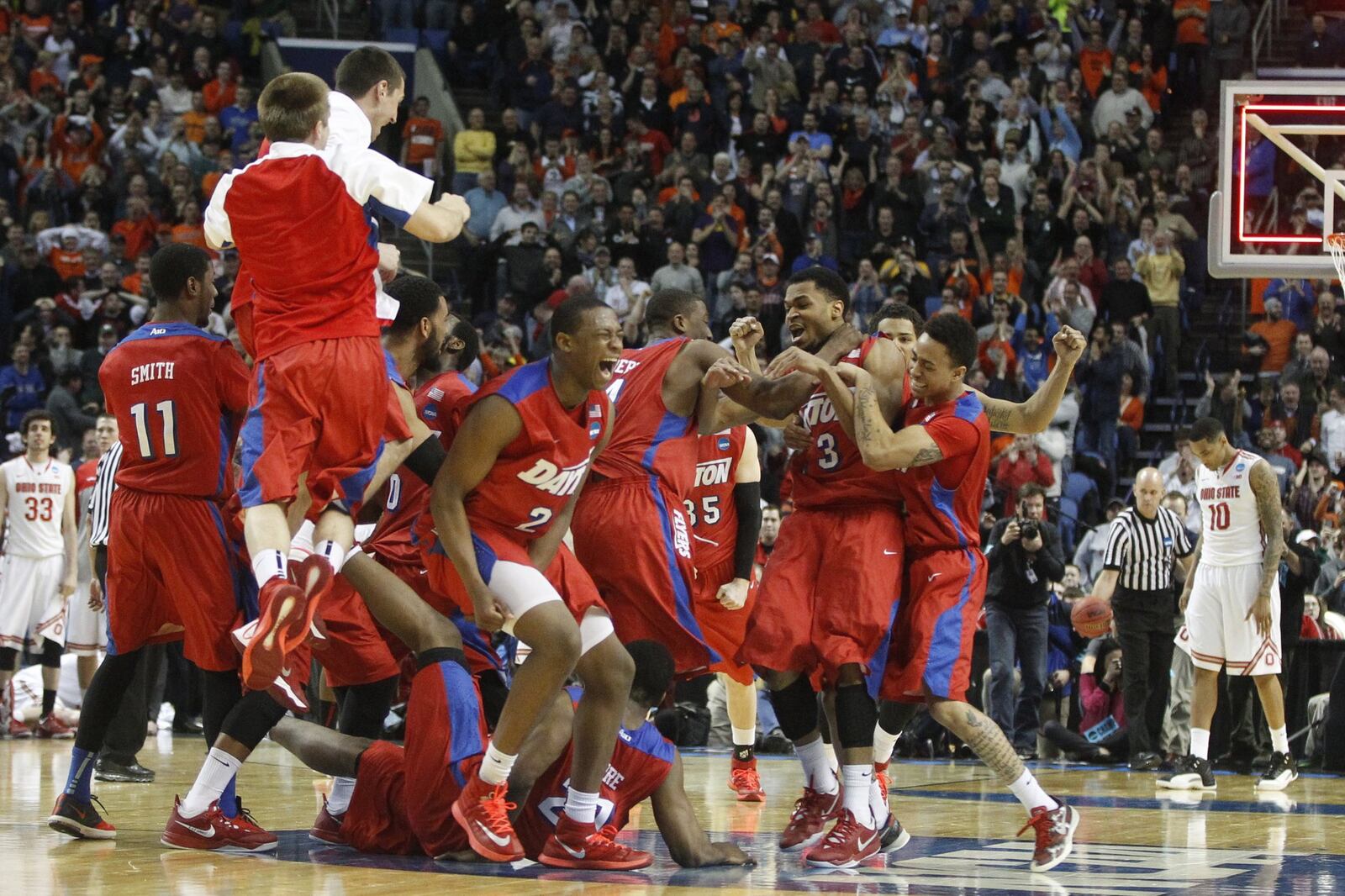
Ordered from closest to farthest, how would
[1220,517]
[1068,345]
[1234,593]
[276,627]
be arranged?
[276,627] < [1068,345] < [1234,593] < [1220,517]

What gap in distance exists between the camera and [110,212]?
20.1 m

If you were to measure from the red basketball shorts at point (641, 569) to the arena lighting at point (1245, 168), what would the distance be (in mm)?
6148

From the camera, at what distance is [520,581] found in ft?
20.8

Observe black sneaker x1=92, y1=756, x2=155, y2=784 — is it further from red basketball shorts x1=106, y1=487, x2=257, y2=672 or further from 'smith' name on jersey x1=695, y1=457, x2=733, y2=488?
'smith' name on jersey x1=695, y1=457, x2=733, y2=488

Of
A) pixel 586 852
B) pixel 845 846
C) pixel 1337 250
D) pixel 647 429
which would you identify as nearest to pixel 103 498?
pixel 647 429

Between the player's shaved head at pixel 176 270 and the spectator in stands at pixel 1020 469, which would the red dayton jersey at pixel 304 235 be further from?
the spectator in stands at pixel 1020 469

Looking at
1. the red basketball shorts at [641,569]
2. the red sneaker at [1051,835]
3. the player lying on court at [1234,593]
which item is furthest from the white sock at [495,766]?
the player lying on court at [1234,593]

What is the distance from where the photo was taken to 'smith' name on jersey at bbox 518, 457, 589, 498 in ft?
21.1

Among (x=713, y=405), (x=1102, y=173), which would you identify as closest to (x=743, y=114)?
(x=1102, y=173)

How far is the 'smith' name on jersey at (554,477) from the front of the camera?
253 inches

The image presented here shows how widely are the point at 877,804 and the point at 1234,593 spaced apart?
5452 millimetres

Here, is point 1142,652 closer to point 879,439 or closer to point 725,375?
point 879,439

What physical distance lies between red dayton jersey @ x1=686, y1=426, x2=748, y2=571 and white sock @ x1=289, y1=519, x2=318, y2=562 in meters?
3.18

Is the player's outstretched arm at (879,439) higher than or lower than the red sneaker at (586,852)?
higher
